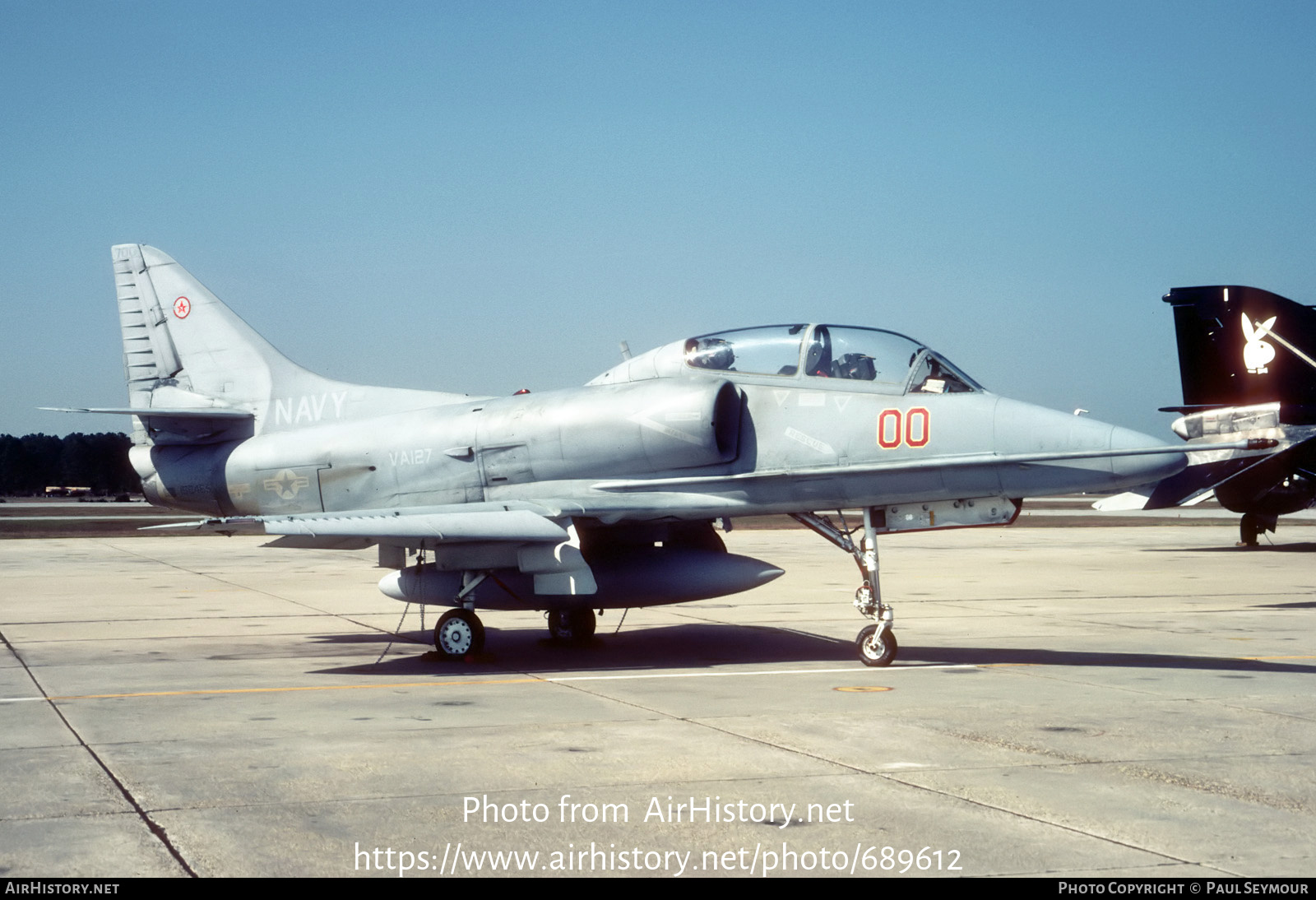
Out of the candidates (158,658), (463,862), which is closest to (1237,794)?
(463,862)

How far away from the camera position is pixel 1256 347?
25906 mm

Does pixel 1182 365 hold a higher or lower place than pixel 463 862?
higher

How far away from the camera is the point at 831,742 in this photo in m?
7.52

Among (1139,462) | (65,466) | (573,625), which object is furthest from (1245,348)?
(65,466)

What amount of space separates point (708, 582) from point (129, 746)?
6.02 meters

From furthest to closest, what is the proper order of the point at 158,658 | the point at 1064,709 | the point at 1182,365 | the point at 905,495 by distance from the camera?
the point at 1182,365 < the point at 158,658 < the point at 905,495 < the point at 1064,709

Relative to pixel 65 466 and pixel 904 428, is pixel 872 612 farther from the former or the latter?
pixel 65 466

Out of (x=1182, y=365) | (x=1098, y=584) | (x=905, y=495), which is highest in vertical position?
(x=1182, y=365)

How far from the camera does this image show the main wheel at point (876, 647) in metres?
10.9

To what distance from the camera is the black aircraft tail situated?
25.5 metres

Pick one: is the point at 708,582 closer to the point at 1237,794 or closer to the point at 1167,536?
the point at 1237,794

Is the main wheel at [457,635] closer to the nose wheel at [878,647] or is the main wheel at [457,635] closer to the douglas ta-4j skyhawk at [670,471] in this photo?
the douglas ta-4j skyhawk at [670,471]

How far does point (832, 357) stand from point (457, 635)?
4420 millimetres

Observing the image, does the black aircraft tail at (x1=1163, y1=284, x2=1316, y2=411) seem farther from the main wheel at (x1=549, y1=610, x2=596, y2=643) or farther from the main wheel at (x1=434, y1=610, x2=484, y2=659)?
the main wheel at (x1=434, y1=610, x2=484, y2=659)
